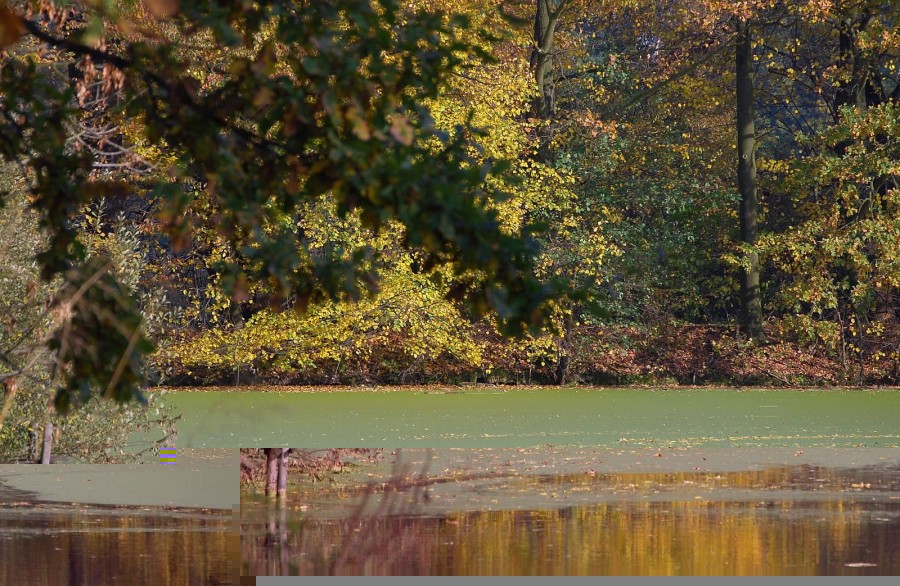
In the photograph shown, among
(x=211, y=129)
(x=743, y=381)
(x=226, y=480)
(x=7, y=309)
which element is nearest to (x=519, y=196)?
(x=743, y=381)

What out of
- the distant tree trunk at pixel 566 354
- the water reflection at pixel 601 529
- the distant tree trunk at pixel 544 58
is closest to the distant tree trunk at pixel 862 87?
the distant tree trunk at pixel 544 58

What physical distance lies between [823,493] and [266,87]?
5.38m

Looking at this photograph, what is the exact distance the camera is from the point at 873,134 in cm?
1917

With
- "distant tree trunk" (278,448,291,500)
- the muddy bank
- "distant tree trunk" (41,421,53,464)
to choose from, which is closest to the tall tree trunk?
"distant tree trunk" (41,421,53,464)

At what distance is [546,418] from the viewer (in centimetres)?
1560

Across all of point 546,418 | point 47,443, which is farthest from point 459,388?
point 47,443

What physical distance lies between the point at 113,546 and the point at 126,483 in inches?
57.0

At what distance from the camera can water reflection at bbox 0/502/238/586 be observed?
19.8 feet

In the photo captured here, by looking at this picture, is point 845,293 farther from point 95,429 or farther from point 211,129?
point 211,129

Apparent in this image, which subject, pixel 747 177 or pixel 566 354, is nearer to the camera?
pixel 566 354

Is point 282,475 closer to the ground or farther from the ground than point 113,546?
farther from the ground

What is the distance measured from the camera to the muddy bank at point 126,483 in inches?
285

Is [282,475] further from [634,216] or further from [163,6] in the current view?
[634,216]

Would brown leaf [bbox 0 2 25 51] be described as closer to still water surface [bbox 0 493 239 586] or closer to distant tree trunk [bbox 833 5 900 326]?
still water surface [bbox 0 493 239 586]
